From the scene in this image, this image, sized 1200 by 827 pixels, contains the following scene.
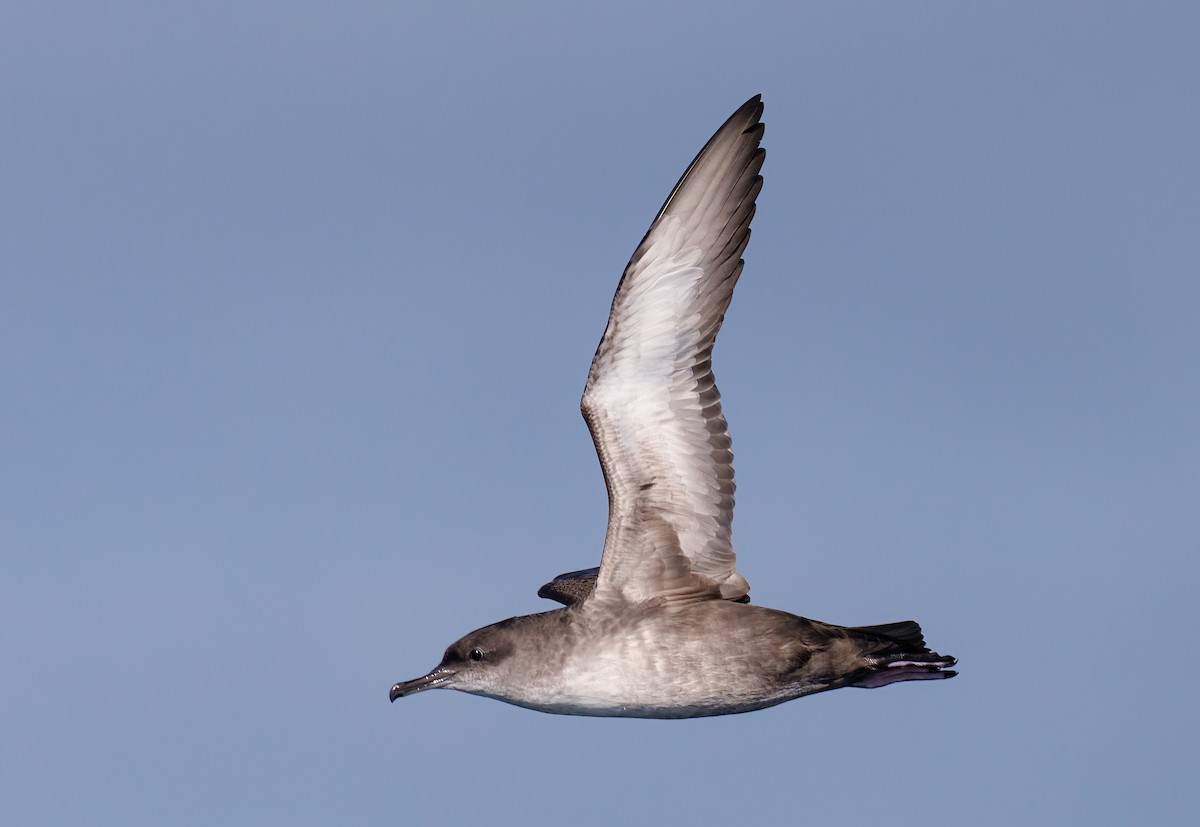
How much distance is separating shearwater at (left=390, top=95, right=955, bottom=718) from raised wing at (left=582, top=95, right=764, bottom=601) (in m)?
0.01

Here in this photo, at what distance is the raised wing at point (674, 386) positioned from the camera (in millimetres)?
17203

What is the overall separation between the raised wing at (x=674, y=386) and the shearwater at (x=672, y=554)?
1 centimetres

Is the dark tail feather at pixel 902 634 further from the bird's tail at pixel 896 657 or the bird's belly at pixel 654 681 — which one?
the bird's belly at pixel 654 681

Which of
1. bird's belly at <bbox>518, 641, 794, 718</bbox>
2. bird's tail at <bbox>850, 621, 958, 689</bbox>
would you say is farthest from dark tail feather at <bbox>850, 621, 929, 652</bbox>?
bird's belly at <bbox>518, 641, 794, 718</bbox>

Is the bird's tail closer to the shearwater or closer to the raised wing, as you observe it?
the shearwater

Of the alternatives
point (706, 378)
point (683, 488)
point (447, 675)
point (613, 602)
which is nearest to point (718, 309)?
point (706, 378)

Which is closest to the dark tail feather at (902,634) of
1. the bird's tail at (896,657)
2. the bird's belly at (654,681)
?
the bird's tail at (896,657)

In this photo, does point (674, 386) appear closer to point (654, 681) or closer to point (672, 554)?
point (672, 554)

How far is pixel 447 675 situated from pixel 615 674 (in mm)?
1961

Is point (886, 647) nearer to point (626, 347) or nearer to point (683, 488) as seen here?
point (683, 488)

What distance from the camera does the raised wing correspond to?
56.4 feet

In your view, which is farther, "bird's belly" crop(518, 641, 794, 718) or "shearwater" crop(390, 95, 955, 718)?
"shearwater" crop(390, 95, 955, 718)

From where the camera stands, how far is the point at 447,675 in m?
17.7

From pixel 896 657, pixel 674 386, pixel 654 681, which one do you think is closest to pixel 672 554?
pixel 654 681
